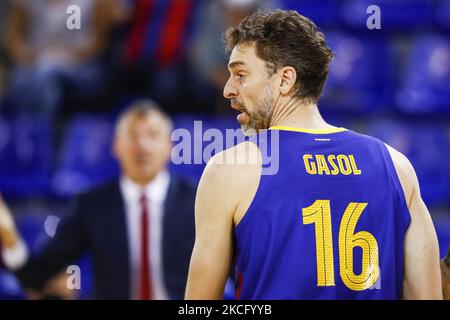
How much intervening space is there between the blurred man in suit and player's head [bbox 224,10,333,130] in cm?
218

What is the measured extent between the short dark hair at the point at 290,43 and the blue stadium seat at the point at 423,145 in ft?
13.7

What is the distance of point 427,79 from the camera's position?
6855mm

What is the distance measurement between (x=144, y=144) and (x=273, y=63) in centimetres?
274

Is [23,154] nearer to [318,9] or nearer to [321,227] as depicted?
[318,9]

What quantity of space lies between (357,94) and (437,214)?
1.24m

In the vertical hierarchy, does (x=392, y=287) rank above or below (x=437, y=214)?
below

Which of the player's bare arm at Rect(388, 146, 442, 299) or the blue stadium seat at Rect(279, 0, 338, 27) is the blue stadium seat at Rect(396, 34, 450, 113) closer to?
the blue stadium seat at Rect(279, 0, 338, 27)

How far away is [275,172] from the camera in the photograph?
2.19 m

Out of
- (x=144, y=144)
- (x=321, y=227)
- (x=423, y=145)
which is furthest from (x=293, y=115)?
(x=423, y=145)

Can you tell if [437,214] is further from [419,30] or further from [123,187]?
[123,187]

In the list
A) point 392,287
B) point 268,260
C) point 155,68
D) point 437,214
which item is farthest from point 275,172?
A: point 155,68

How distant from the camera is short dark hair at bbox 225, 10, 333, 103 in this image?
2283 millimetres

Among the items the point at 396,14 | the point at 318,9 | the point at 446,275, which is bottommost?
the point at 446,275

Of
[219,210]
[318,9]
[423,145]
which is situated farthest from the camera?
[318,9]
